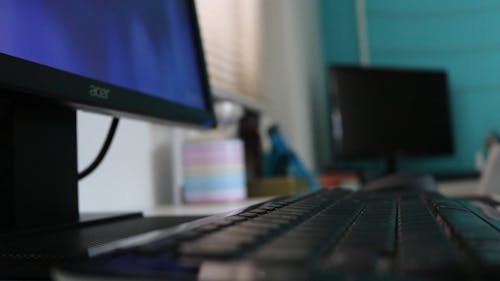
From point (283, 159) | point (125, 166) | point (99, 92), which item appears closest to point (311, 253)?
point (99, 92)

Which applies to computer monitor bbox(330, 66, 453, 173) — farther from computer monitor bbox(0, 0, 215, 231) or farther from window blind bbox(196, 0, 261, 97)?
computer monitor bbox(0, 0, 215, 231)

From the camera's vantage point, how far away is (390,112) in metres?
2.58

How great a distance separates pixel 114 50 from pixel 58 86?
0.49 ft

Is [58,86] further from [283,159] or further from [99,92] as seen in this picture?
[283,159]

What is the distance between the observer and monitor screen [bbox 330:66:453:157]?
2473 millimetres

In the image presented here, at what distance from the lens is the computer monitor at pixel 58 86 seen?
438 mm

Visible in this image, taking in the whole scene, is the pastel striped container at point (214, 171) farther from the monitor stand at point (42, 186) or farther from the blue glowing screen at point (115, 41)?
the monitor stand at point (42, 186)

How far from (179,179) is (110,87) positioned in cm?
69

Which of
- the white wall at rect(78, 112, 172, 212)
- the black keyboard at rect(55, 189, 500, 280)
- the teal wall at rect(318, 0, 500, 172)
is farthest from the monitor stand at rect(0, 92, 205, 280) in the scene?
the teal wall at rect(318, 0, 500, 172)

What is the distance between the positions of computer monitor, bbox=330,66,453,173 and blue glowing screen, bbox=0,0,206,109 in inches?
65.9

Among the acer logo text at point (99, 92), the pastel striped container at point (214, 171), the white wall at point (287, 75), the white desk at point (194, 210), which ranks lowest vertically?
the white desk at point (194, 210)

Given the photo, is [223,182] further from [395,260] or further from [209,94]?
[395,260]

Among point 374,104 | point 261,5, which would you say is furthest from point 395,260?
point 374,104

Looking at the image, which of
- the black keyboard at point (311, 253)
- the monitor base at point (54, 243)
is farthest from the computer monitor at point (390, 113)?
the black keyboard at point (311, 253)
